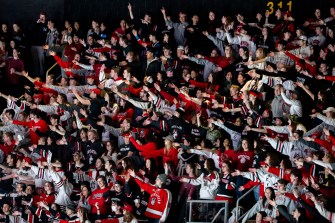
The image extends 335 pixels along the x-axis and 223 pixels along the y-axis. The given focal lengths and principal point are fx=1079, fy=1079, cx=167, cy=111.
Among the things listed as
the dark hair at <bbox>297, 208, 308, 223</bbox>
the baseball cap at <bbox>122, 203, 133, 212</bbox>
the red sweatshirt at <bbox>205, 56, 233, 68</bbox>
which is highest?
the red sweatshirt at <bbox>205, 56, 233, 68</bbox>

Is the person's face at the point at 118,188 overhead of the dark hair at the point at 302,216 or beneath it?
overhead

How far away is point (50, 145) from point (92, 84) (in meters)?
2.10

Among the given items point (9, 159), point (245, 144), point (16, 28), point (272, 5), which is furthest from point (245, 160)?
point (16, 28)

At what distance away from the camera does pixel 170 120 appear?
1928 centimetres

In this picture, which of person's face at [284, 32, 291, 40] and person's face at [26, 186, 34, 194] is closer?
person's face at [26, 186, 34, 194]

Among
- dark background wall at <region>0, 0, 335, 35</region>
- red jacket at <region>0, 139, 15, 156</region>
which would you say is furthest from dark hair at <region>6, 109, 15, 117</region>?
dark background wall at <region>0, 0, 335, 35</region>

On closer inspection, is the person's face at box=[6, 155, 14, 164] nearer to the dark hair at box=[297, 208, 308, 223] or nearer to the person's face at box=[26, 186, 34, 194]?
the person's face at box=[26, 186, 34, 194]

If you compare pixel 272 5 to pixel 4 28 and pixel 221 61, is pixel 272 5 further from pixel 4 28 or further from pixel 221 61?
pixel 4 28

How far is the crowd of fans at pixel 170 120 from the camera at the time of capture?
17125 millimetres

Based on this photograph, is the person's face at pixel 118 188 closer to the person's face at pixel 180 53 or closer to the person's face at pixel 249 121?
the person's face at pixel 249 121

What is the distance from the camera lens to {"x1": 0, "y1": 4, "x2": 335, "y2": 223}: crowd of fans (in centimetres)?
1712

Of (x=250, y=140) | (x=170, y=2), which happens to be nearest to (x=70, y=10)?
(x=170, y=2)

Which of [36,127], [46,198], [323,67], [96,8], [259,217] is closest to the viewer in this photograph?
[259,217]

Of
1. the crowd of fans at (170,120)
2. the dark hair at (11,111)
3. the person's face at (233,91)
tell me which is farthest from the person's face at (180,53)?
the dark hair at (11,111)
